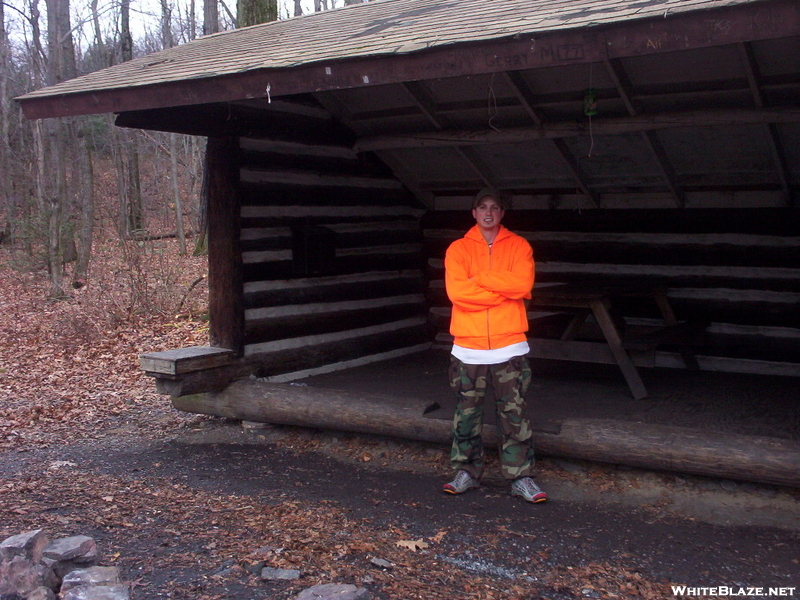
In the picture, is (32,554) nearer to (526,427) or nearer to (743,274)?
(526,427)

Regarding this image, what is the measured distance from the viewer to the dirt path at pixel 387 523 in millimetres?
3846

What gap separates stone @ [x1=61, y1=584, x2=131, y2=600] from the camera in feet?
10.7

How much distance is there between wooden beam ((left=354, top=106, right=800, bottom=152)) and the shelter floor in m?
2.19

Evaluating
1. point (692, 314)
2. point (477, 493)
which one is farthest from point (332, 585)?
point (692, 314)

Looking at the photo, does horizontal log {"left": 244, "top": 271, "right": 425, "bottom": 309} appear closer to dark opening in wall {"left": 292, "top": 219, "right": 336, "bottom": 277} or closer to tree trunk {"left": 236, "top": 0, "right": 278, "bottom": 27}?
dark opening in wall {"left": 292, "top": 219, "right": 336, "bottom": 277}

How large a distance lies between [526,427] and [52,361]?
23.6ft

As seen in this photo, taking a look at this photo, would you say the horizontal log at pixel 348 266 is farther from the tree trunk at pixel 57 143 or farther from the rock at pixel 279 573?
the tree trunk at pixel 57 143

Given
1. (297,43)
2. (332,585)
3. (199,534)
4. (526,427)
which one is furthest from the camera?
(297,43)

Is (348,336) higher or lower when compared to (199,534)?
higher

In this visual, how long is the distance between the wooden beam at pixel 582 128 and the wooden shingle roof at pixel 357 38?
112 centimetres

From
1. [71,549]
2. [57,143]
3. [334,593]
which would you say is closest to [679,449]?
[334,593]

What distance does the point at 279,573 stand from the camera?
12.8 ft

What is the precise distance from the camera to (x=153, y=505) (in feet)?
16.5

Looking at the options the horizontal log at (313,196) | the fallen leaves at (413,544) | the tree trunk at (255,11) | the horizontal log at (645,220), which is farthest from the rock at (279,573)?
the tree trunk at (255,11)
